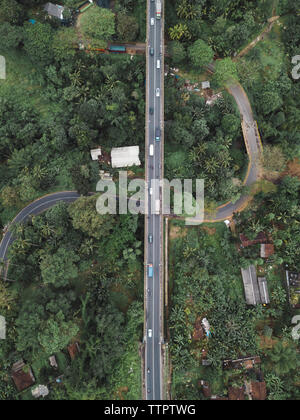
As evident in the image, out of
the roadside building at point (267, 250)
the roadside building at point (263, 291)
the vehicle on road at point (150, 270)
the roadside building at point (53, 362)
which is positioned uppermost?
the roadside building at point (267, 250)

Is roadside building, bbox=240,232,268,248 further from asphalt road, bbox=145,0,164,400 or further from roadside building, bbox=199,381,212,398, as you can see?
roadside building, bbox=199,381,212,398

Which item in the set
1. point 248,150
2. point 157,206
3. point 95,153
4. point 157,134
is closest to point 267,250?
point 248,150

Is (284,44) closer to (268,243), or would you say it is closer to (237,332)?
(268,243)

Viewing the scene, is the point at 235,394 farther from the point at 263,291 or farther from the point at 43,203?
the point at 43,203

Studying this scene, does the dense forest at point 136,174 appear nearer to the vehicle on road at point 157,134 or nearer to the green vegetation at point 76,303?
the green vegetation at point 76,303

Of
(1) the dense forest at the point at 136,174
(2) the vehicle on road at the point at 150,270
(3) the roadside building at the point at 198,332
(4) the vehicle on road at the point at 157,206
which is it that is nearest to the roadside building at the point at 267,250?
(1) the dense forest at the point at 136,174

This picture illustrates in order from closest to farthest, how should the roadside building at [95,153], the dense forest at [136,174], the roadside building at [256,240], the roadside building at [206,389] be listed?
the dense forest at [136,174], the roadside building at [206,389], the roadside building at [256,240], the roadside building at [95,153]

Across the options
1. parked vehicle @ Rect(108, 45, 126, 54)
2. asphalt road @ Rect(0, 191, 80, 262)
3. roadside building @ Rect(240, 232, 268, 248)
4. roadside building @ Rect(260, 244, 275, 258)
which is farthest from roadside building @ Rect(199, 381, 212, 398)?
parked vehicle @ Rect(108, 45, 126, 54)
